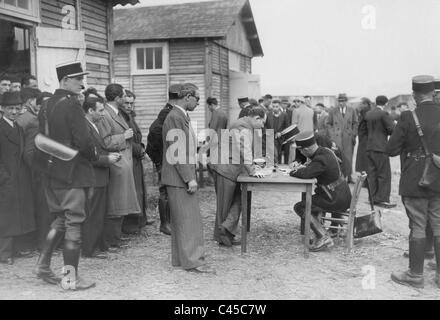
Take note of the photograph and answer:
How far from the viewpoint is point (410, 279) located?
459cm

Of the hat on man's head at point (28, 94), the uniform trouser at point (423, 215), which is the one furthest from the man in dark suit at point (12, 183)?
the uniform trouser at point (423, 215)

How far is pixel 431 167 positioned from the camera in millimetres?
4504

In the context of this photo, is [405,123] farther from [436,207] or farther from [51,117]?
[51,117]

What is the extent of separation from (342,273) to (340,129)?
6730mm

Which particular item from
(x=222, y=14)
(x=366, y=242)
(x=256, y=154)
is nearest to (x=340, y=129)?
(x=256, y=154)

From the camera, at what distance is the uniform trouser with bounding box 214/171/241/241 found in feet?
19.6

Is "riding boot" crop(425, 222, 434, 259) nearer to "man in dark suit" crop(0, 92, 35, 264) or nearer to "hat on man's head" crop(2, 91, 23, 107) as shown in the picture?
"man in dark suit" crop(0, 92, 35, 264)

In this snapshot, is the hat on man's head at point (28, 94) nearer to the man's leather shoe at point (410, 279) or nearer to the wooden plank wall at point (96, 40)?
the wooden plank wall at point (96, 40)

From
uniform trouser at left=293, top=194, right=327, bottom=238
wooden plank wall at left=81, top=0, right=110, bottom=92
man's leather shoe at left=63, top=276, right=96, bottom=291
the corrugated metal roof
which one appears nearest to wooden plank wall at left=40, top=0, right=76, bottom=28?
wooden plank wall at left=81, top=0, right=110, bottom=92

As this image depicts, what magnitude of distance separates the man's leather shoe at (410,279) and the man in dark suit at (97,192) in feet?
10.5

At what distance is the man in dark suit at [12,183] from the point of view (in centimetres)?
507

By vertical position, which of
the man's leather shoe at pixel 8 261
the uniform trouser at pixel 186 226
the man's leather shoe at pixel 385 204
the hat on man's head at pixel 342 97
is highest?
the hat on man's head at pixel 342 97

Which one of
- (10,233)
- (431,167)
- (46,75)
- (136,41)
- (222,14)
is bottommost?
(10,233)

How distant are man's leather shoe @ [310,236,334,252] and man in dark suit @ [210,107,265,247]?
103cm
